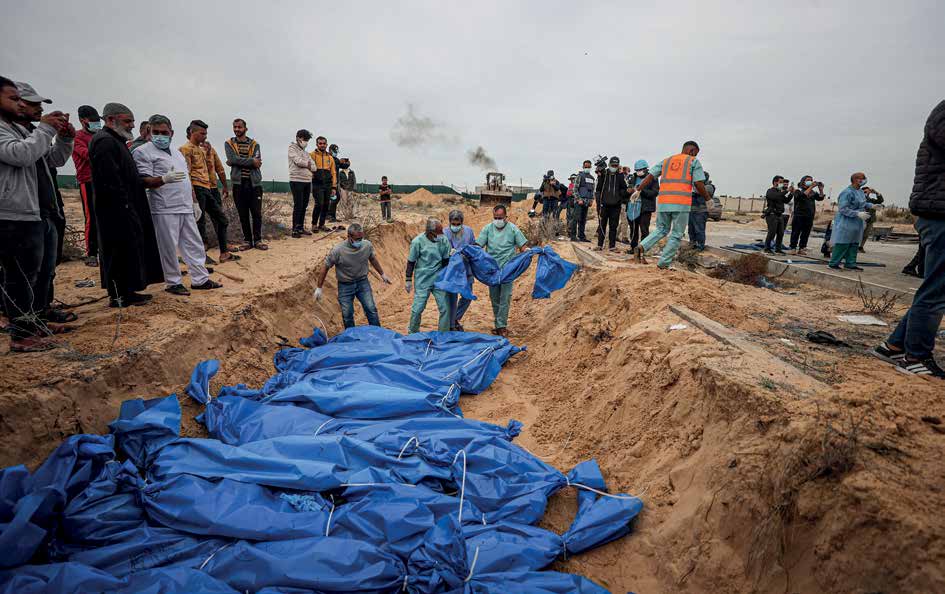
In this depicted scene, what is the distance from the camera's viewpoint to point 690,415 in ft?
10.5

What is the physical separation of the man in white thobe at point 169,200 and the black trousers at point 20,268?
136 centimetres

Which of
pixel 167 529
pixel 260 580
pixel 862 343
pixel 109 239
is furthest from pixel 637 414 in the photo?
pixel 109 239

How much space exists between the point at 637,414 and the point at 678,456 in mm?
640

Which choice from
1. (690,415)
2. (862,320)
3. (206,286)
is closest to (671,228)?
(862,320)

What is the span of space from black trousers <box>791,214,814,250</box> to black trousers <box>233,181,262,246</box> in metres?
11.0

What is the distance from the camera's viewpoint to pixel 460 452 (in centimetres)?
321

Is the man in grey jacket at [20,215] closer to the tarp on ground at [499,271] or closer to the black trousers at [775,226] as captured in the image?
the tarp on ground at [499,271]

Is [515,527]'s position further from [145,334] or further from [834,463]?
[145,334]

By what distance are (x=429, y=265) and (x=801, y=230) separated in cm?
881

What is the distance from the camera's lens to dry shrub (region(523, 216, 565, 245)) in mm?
11352

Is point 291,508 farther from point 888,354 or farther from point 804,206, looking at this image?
point 804,206

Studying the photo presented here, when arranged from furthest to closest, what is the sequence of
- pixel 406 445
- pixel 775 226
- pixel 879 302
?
1. pixel 775 226
2. pixel 879 302
3. pixel 406 445

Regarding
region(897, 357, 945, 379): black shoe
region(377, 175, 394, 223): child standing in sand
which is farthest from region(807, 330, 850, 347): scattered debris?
region(377, 175, 394, 223): child standing in sand

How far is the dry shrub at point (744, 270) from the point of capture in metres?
7.13
